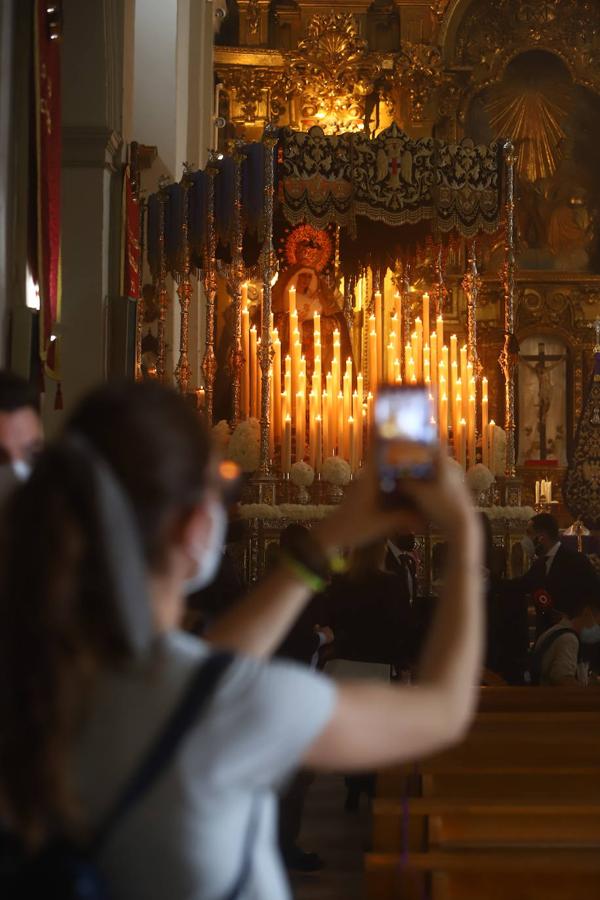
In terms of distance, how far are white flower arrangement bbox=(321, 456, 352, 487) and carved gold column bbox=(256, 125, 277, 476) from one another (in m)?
0.50

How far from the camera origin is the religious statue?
528 inches

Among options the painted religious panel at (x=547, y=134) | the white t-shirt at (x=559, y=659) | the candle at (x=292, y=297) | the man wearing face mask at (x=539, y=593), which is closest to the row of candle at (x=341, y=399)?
the candle at (x=292, y=297)

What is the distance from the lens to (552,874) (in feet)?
12.5

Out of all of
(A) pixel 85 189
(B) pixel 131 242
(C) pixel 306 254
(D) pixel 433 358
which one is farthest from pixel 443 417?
(A) pixel 85 189

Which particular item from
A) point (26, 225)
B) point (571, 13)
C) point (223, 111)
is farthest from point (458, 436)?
point (571, 13)

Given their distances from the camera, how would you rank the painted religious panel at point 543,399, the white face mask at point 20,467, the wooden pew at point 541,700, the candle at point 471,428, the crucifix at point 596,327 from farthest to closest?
the painted religious panel at point 543,399, the crucifix at point 596,327, the candle at point 471,428, the wooden pew at point 541,700, the white face mask at point 20,467

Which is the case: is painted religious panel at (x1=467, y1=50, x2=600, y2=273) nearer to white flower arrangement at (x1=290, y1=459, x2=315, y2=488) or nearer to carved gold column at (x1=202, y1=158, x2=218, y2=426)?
carved gold column at (x1=202, y1=158, x2=218, y2=426)

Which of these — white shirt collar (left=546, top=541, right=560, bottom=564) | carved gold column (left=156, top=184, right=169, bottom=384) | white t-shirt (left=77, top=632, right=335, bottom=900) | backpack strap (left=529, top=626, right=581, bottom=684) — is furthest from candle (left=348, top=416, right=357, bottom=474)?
white t-shirt (left=77, top=632, right=335, bottom=900)

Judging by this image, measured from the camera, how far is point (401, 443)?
1826 mm

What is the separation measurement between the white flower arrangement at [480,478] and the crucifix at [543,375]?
9.28 meters

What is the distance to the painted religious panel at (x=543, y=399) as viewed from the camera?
20.7m

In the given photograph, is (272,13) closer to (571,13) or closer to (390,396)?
(571,13)

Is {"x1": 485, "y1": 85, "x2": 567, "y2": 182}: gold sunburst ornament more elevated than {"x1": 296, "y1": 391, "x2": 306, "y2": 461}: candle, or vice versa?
{"x1": 485, "y1": 85, "x2": 567, "y2": 182}: gold sunburst ornament

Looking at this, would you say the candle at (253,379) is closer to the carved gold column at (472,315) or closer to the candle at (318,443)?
the candle at (318,443)
